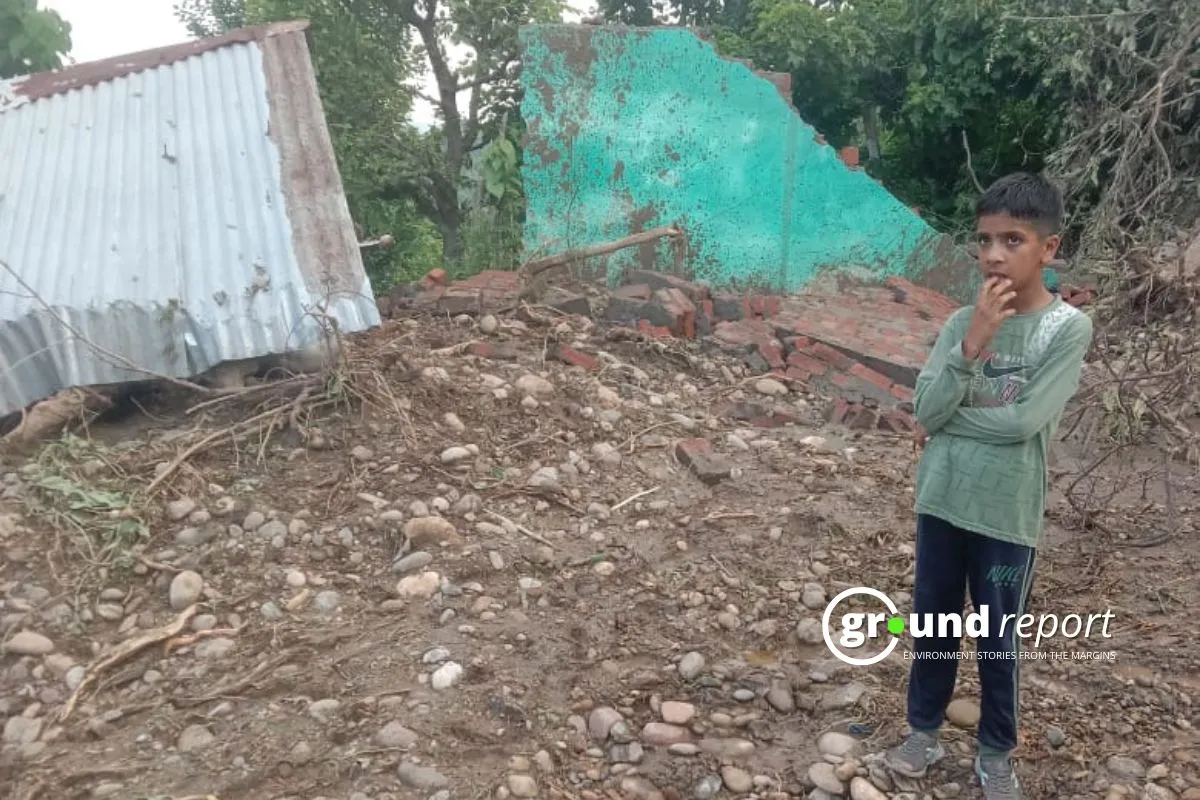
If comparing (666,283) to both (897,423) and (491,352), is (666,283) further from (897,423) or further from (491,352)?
(897,423)

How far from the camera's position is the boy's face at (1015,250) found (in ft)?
6.45

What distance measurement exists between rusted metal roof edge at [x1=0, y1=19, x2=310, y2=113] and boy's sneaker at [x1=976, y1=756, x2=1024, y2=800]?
5169mm

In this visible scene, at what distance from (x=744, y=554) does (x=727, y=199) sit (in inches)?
164

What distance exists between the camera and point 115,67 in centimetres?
550

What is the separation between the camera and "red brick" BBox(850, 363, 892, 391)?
5133 mm

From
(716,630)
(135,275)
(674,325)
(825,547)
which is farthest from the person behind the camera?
(674,325)

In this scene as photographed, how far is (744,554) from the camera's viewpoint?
10.7 feet

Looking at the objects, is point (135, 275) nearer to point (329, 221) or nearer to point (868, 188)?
point (329, 221)

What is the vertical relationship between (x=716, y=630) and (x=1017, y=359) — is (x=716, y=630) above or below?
below

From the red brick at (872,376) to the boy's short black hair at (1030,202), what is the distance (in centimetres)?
319

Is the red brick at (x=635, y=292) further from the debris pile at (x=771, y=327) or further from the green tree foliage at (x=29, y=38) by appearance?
the green tree foliage at (x=29, y=38)

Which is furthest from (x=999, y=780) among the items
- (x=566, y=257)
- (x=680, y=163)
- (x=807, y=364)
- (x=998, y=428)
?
(x=680, y=163)

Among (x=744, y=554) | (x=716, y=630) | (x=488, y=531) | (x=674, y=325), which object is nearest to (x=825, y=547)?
(x=744, y=554)

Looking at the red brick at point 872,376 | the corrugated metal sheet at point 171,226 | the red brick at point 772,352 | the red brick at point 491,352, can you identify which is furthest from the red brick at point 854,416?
the corrugated metal sheet at point 171,226
